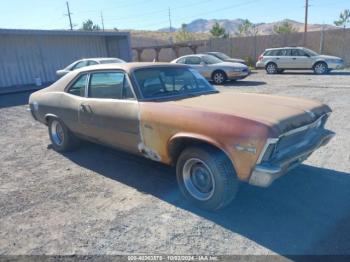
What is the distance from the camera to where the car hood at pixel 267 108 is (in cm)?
296

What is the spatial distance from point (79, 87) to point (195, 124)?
2.50 metres

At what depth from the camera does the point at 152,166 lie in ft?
15.1

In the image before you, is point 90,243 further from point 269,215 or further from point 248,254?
point 269,215

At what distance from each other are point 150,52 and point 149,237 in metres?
34.0

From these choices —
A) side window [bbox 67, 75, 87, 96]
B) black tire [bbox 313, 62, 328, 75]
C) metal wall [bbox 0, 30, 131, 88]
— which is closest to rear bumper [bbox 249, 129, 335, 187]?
side window [bbox 67, 75, 87, 96]

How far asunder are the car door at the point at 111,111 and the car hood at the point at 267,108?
63 centimetres

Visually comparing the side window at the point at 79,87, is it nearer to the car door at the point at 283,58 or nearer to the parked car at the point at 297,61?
the parked car at the point at 297,61

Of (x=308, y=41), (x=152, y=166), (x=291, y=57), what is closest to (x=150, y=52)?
(x=308, y=41)

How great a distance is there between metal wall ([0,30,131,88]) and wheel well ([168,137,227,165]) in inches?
600

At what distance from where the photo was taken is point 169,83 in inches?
167

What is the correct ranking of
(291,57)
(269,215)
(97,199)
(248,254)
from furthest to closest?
(291,57) → (97,199) → (269,215) → (248,254)

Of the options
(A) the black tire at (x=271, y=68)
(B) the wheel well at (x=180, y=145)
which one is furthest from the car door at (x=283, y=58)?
Result: (B) the wheel well at (x=180, y=145)

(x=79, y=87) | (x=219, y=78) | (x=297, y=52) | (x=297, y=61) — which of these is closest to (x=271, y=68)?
(x=297, y=61)

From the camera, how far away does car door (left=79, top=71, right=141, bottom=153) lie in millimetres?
3887
